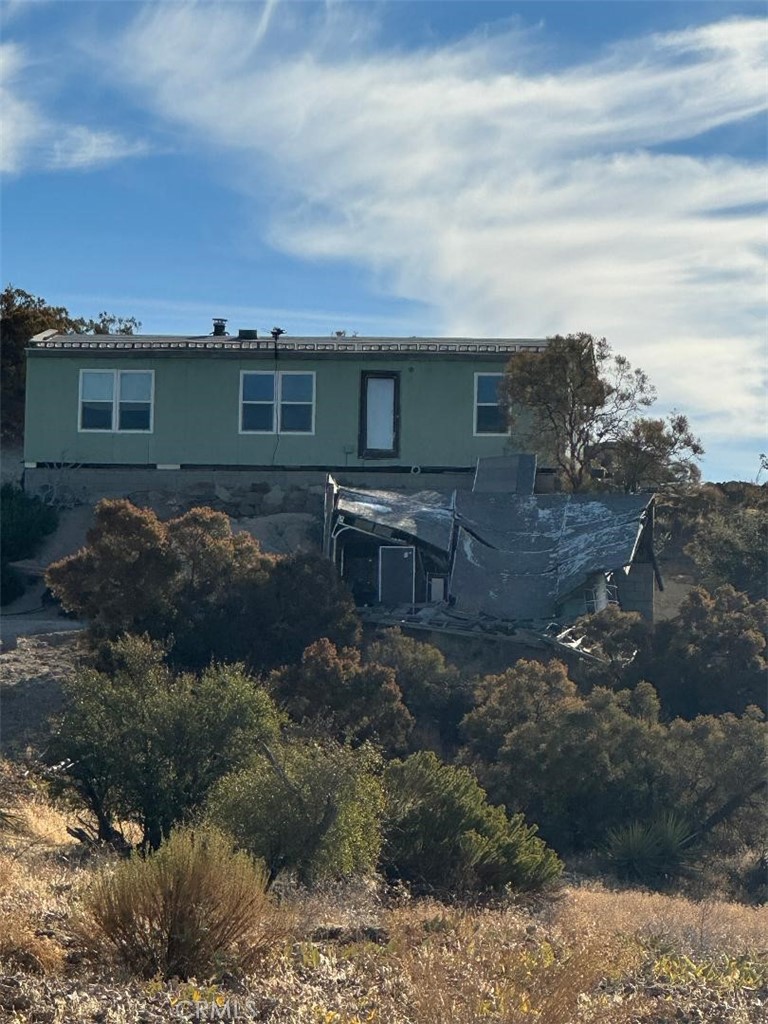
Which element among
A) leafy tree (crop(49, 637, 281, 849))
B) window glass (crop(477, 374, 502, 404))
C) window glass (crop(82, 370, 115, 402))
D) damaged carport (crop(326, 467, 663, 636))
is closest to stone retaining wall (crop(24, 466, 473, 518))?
window glass (crop(82, 370, 115, 402))

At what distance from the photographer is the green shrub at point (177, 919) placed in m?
8.41

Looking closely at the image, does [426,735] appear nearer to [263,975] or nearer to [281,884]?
[281,884]

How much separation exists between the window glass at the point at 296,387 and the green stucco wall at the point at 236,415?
20 cm

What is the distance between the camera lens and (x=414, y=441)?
27.5 m

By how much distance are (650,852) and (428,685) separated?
4.51 metres

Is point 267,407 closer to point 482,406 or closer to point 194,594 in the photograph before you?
→ point 482,406

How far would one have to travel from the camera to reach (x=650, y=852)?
15406 millimetres

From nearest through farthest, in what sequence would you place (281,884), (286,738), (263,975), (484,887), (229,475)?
(263,975) → (281,884) → (484,887) → (286,738) → (229,475)

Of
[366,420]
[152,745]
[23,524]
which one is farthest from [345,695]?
[366,420]

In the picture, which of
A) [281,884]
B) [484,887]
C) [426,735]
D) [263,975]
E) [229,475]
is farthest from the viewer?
[229,475]

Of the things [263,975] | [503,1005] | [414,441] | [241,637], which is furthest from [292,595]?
[503,1005]

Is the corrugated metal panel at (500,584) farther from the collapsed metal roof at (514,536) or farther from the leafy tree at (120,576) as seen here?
the leafy tree at (120,576)

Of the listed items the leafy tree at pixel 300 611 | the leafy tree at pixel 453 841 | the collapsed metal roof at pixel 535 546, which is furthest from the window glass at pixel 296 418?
the leafy tree at pixel 453 841

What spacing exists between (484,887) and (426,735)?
17.0ft
